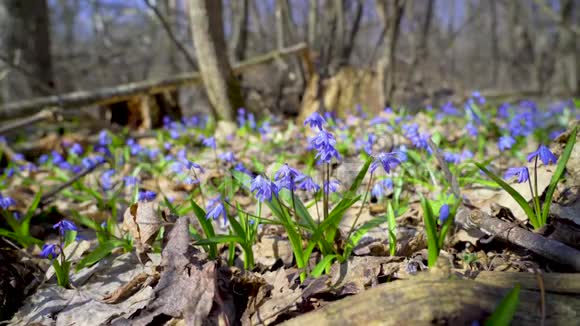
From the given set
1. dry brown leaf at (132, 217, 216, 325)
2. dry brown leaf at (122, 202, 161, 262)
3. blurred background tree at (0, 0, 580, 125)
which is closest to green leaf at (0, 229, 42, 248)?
dry brown leaf at (122, 202, 161, 262)

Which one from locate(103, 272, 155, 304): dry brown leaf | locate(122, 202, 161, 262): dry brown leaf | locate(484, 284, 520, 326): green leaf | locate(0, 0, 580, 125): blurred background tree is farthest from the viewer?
locate(0, 0, 580, 125): blurred background tree

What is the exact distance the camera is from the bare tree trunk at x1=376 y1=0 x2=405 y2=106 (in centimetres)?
608

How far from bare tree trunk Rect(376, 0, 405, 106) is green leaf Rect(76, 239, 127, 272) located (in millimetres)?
4960

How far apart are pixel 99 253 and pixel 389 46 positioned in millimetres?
5292

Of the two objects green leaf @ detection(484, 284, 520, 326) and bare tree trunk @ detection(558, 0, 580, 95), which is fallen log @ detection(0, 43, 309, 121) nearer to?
green leaf @ detection(484, 284, 520, 326)

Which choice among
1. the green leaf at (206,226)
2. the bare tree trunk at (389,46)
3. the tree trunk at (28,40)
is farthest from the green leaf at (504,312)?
the tree trunk at (28,40)

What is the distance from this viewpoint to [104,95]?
17.4 feet

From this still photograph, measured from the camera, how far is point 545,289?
1.29 meters

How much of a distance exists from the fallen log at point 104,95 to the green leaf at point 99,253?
3.63 m

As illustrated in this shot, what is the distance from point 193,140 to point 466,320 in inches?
174

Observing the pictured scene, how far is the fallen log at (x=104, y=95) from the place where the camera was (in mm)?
4922

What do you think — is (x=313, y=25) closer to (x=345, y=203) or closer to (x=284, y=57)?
(x=284, y=57)

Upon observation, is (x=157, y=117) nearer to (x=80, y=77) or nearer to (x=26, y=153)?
(x=26, y=153)

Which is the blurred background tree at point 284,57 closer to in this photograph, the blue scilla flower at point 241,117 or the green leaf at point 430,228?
the blue scilla flower at point 241,117
